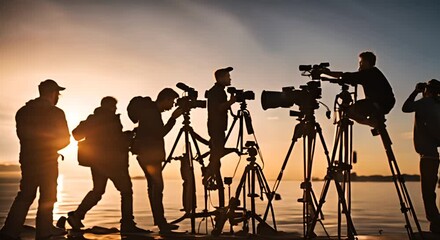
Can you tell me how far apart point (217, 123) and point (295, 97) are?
1.51m

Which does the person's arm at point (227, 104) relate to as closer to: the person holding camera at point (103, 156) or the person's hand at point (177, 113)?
the person's hand at point (177, 113)

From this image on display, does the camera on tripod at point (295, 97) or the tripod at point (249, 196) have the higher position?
the camera on tripod at point (295, 97)

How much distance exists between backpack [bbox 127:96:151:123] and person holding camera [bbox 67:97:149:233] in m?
0.27

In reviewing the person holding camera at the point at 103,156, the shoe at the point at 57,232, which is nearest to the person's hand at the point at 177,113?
the person holding camera at the point at 103,156

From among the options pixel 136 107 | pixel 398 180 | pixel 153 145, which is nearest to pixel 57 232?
pixel 153 145

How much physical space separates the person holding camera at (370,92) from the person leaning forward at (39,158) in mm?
3774

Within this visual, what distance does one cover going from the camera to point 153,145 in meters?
8.59

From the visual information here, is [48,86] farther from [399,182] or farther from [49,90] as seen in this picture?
[399,182]

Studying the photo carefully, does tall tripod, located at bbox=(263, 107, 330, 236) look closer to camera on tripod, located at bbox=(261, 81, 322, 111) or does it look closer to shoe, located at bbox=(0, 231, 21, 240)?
camera on tripod, located at bbox=(261, 81, 322, 111)

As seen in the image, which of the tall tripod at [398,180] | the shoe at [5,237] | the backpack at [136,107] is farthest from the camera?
the backpack at [136,107]

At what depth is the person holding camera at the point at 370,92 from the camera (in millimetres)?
6738

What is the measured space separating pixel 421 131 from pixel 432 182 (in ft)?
2.56

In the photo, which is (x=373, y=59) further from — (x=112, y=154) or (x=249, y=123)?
(x=112, y=154)

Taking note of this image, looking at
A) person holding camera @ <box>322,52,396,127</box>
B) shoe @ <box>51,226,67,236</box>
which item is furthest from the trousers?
person holding camera @ <box>322,52,396,127</box>
